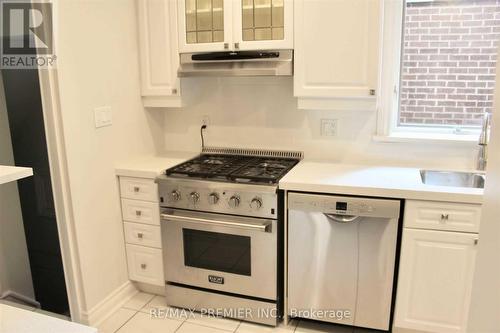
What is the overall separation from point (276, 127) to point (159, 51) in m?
0.94

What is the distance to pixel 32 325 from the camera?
1048 mm

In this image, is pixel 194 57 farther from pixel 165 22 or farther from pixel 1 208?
pixel 1 208

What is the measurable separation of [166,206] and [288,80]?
1.16 m

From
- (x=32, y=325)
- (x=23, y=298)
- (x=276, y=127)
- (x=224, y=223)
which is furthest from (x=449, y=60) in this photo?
(x=23, y=298)

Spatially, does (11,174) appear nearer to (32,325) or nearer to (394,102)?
(32,325)

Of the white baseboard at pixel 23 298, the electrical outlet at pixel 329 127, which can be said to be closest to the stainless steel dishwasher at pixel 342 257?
the electrical outlet at pixel 329 127

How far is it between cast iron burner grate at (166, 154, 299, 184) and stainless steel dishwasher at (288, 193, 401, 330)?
0.24 meters

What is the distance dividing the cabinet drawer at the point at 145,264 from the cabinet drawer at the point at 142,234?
4cm

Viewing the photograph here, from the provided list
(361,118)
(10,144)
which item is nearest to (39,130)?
(10,144)

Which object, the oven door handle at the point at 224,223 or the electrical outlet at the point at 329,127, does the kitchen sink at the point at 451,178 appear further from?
the oven door handle at the point at 224,223

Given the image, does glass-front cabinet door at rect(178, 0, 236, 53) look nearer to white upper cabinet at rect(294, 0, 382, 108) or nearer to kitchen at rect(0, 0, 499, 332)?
kitchen at rect(0, 0, 499, 332)

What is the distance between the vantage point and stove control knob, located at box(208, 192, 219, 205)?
2.44 metres

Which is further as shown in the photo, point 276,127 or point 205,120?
point 205,120

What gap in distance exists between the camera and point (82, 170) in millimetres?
2406
